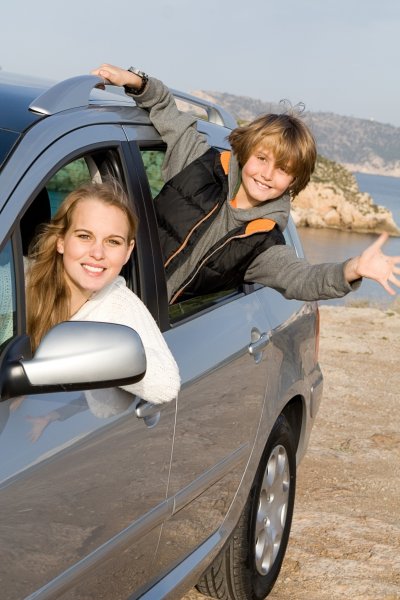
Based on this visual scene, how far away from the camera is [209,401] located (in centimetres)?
321

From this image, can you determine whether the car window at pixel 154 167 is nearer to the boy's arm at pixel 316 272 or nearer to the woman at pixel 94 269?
the boy's arm at pixel 316 272

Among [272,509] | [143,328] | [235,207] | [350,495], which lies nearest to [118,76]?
[235,207]

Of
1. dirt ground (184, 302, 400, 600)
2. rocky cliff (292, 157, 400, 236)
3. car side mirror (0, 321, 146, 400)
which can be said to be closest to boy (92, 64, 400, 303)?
car side mirror (0, 321, 146, 400)

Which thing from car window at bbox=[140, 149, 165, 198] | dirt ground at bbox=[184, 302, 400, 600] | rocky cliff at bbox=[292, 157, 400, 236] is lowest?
rocky cliff at bbox=[292, 157, 400, 236]

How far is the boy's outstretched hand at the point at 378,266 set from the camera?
3.25 meters

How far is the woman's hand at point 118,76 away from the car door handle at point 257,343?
97 cm

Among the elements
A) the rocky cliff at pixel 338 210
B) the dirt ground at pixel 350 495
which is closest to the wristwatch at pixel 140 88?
the dirt ground at pixel 350 495

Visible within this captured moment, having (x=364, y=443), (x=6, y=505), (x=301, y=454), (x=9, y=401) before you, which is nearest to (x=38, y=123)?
(x=9, y=401)

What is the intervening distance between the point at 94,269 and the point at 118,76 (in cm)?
105

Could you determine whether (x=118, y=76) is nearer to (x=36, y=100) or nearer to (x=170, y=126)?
(x=170, y=126)

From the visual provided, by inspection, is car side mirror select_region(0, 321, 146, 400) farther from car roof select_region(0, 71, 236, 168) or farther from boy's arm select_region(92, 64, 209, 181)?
boy's arm select_region(92, 64, 209, 181)

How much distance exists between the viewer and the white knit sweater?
8.79 feet

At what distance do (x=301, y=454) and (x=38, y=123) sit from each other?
8.48ft

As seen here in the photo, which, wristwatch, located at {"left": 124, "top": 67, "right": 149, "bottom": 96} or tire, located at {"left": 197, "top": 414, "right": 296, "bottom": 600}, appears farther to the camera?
tire, located at {"left": 197, "top": 414, "right": 296, "bottom": 600}
